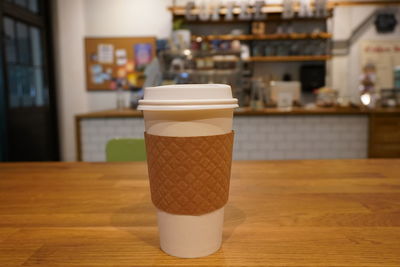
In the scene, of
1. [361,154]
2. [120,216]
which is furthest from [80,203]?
[361,154]

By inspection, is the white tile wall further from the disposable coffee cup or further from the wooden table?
the disposable coffee cup

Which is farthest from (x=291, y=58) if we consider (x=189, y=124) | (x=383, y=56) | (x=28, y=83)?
(x=189, y=124)

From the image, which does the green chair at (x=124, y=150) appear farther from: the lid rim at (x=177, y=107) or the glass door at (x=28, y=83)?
the glass door at (x=28, y=83)

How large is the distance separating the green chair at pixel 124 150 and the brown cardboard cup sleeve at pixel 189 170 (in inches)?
42.0

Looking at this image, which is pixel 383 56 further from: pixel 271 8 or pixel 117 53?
pixel 117 53

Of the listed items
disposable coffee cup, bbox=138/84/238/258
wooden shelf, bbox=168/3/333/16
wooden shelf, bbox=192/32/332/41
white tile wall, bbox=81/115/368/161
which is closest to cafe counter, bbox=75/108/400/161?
white tile wall, bbox=81/115/368/161

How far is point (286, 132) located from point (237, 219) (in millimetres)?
3177

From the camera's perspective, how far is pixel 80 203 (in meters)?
0.79

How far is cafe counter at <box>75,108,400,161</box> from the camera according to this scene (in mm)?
3705

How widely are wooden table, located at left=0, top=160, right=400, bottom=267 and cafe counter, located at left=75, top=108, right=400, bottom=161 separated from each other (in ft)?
8.54

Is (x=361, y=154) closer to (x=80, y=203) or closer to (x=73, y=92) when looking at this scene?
(x=80, y=203)

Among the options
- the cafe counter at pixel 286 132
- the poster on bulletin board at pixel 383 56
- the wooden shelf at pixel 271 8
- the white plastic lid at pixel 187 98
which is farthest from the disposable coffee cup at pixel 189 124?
the poster on bulletin board at pixel 383 56

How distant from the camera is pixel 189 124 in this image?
0.49m

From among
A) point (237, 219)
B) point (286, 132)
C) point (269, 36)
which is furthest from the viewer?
point (269, 36)
